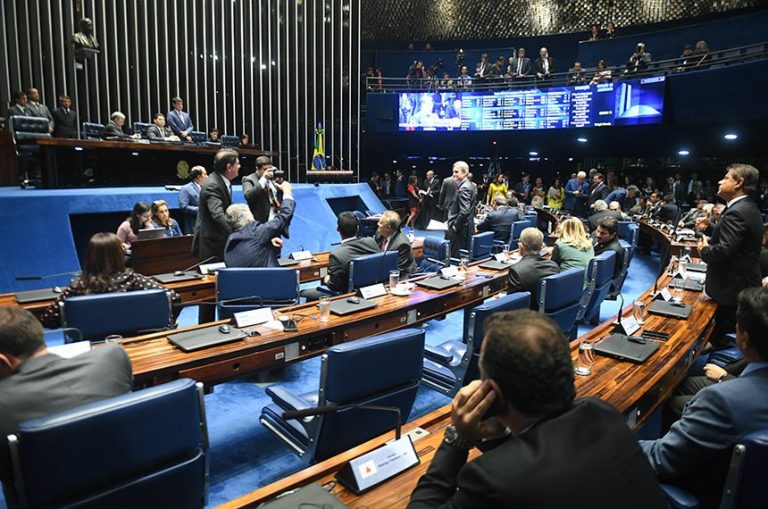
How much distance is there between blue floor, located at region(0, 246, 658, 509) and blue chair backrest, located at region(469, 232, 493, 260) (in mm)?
2912

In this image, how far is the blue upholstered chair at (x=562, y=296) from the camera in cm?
329

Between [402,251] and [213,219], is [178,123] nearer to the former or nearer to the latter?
[213,219]

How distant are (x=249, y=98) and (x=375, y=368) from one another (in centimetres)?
1214

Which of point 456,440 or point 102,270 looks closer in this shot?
point 456,440

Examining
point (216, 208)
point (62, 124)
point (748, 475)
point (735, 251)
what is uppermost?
point (62, 124)

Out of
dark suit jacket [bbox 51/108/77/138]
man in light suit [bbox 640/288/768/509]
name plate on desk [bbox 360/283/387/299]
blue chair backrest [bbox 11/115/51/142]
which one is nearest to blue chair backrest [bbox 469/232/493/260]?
name plate on desk [bbox 360/283/387/299]

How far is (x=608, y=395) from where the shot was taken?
1995 mm

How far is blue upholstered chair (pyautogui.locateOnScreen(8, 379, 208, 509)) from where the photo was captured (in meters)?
1.34

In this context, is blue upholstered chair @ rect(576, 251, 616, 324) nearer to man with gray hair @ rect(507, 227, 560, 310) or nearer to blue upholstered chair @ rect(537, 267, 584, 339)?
blue upholstered chair @ rect(537, 267, 584, 339)

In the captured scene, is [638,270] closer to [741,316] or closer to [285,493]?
[741,316]

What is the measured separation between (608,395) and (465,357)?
0.93 m

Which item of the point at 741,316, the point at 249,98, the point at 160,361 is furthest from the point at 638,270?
the point at 249,98

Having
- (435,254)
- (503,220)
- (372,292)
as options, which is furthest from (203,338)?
(503,220)

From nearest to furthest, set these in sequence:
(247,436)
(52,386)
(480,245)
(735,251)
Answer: (52,386) < (247,436) < (735,251) < (480,245)
